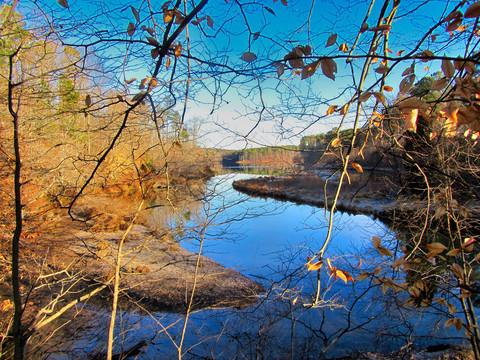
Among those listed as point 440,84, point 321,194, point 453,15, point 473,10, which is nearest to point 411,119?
point 440,84

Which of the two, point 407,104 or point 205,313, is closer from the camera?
point 407,104

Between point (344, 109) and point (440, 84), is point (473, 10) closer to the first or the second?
point (440, 84)

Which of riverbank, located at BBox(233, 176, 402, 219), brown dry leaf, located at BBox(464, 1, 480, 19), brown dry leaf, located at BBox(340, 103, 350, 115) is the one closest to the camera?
brown dry leaf, located at BBox(464, 1, 480, 19)

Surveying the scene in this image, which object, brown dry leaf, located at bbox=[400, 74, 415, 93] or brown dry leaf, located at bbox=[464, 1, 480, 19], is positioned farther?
brown dry leaf, located at bbox=[400, 74, 415, 93]

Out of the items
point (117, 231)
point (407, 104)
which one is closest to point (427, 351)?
point (407, 104)

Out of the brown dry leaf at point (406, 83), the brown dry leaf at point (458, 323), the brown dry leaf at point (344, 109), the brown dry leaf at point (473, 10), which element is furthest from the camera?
the brown dry leaf at point (458, 323)

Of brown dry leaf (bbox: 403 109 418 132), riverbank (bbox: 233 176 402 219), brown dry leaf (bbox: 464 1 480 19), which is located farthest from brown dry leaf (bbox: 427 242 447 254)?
riverbank (bbox: 233 176 402 219)

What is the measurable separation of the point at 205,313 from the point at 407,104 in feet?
17.5

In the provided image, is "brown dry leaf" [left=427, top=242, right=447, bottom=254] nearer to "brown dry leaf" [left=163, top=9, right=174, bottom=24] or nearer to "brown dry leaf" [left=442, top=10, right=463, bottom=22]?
"brown dry leaf" [left=442, top=10, right=463, bottom=22]

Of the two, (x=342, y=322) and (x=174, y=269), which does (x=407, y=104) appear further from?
(x=174, y=269)

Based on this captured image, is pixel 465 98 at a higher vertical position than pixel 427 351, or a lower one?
higher

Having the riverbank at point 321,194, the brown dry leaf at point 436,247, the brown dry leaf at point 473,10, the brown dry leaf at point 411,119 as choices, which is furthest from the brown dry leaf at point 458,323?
the riverbank at point 321,194

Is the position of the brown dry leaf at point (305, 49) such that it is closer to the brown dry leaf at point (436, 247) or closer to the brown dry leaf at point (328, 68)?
the brown dry leaf at point (328, 68)

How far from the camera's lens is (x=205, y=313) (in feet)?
16.3
